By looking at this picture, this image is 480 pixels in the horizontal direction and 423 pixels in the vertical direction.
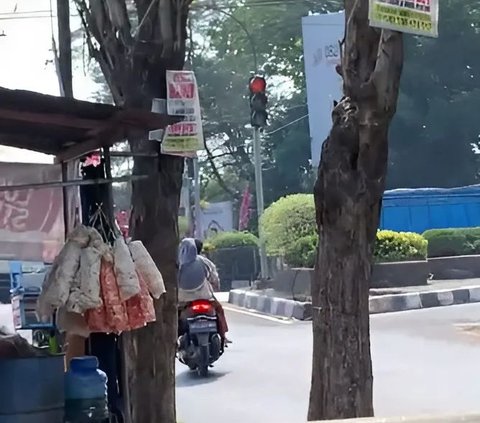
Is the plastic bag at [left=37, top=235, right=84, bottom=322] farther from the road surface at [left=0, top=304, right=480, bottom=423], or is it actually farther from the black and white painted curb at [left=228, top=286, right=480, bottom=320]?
the black and white painted curb at [left=228, top=286, right=480, bottom=320]

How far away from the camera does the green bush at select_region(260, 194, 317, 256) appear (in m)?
18.8

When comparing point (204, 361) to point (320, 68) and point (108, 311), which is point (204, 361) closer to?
point (108, 311)

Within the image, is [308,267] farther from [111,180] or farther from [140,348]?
[111,180]

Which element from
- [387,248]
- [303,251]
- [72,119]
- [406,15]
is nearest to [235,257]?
[387,248]

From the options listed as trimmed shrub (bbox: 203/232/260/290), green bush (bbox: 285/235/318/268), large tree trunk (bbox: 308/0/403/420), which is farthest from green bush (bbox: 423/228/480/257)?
large tree trunk (bbox: 308/0/403/420)

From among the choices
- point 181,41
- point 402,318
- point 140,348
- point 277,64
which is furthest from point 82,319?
point 277,64

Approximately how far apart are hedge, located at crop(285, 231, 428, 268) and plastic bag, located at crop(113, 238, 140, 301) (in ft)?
44.8

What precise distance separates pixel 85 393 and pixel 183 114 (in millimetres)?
2243

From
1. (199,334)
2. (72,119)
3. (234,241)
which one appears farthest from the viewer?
(234,241)

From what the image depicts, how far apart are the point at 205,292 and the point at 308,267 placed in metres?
7.70

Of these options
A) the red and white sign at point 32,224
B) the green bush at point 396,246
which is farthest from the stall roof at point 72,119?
the green bush at point 396,246

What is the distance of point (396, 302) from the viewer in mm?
16984

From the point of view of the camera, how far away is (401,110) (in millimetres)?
36656

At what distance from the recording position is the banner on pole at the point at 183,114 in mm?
6402
